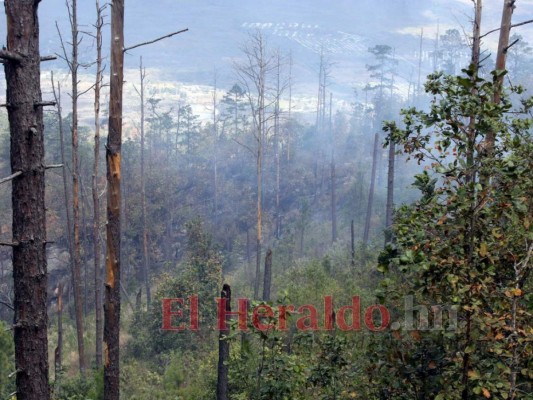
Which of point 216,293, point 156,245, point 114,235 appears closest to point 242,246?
point 156,245

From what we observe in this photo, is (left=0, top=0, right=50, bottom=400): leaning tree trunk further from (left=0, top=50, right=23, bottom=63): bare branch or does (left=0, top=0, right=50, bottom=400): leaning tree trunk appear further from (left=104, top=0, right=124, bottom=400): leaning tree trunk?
(left=104, top=0, right=124, bottom=400): leaning tree trunk

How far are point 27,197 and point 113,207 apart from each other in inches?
106

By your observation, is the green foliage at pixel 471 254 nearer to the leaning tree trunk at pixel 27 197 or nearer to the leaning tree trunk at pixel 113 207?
the leaning tree trunk at pixel 27 197

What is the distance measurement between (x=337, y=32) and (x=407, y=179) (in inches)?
2075

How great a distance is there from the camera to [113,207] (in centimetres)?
647

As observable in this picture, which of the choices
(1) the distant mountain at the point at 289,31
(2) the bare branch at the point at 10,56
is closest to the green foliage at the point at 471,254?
(2) the bare branch at the point at 10,56

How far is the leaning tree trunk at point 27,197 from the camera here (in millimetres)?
3697

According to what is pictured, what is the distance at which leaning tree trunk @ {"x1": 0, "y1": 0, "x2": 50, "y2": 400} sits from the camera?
12.1 ft

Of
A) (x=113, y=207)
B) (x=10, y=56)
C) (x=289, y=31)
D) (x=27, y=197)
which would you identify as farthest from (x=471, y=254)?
(x=289, y=31)

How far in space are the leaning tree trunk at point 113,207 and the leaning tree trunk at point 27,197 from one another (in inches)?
94.4

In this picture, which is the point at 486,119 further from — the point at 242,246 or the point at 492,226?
the point at 242,246

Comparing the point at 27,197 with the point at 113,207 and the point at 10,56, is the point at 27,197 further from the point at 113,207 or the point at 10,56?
the point at 113,207

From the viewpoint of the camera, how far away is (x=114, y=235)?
21.3 ft

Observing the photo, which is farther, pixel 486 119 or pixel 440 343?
pixel 440 343
